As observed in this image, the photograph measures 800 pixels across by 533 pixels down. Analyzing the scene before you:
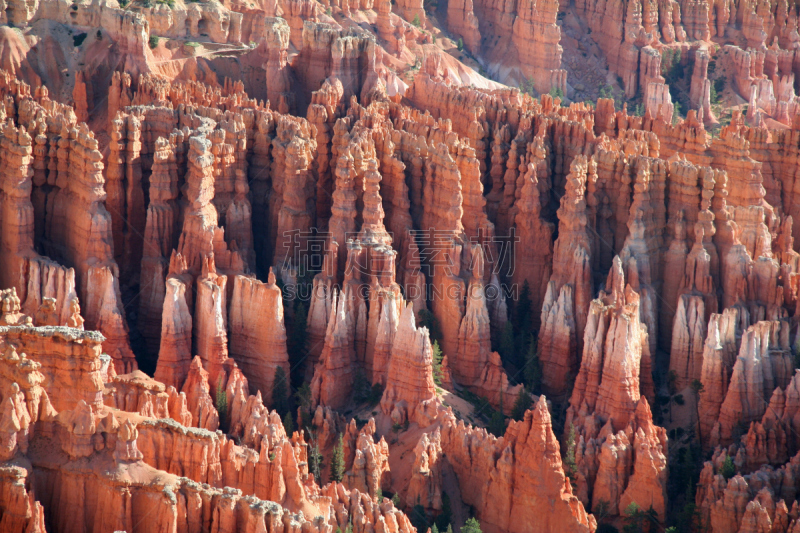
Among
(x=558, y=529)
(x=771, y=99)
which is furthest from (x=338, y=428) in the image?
(x=771, y=99)

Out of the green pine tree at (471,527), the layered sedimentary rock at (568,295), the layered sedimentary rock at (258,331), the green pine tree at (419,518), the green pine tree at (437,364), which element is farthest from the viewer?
the layered sedimentary rock at (568,295)

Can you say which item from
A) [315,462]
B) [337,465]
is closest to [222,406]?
[315,462]

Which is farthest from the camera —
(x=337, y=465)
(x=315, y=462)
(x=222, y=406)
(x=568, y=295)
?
(x=568, y=295)

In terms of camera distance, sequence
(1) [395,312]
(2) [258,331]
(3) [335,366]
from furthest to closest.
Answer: (2) [258,331], (1) [395,312], (3) [335,366]

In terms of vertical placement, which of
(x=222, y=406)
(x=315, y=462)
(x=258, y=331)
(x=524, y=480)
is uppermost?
(x=258, y=331)

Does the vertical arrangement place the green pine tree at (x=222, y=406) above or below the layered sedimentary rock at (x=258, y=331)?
below

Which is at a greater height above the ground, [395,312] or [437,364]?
[395,312]

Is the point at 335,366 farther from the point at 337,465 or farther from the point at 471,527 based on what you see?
the point at 471,527

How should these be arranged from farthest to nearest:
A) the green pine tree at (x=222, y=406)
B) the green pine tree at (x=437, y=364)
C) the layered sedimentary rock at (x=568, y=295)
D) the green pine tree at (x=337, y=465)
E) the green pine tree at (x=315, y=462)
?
the layered sedimentary rock at (x=568, y=295), the green pine tree at (x=437, y=364), the green pine tree at (x=222, y=406), the green pine tree at (x=315, y=462), the green pine tree at (x=337, y=465)

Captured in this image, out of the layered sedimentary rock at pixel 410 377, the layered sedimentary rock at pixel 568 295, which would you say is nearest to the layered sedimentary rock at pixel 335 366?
the layered sedimentary rock at pixel 410 377

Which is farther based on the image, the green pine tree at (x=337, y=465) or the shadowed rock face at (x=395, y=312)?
the green pine tree at (x=337, y=465)

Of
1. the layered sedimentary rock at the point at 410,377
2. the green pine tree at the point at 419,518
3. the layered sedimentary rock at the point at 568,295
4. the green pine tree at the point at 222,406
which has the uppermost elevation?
the layered sedimentary rock at the point at 568,295

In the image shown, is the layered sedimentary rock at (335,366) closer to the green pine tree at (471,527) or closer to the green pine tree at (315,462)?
the green pine tree at (315,462)

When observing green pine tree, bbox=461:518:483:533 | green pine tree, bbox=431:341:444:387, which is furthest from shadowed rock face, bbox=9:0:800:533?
green pine tree, bbox=461:518:483:533
